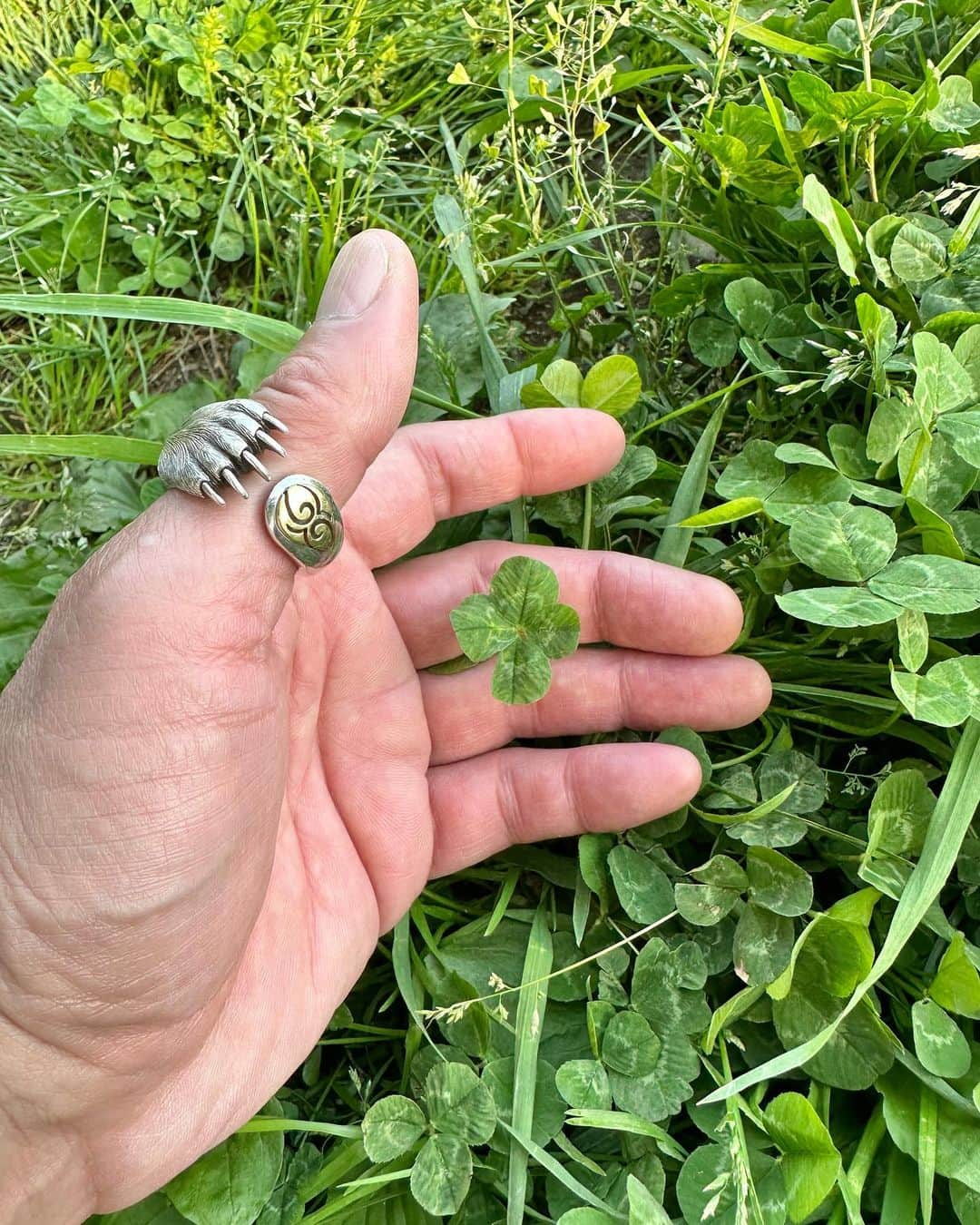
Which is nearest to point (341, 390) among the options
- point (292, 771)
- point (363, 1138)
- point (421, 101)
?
point (292, 771)

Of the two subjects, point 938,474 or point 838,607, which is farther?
point 938,474

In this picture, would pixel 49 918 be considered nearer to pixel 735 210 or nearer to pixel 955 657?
pixel 955 657

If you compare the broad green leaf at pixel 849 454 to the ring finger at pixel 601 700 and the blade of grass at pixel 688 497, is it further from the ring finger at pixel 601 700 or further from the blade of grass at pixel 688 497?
the ring finger at pixel 601 700

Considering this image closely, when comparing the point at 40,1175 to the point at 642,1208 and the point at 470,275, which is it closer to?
the point at 642,1208

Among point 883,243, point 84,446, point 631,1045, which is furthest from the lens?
point 84,446

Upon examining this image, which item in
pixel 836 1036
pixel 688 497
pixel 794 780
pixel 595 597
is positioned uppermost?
pixel 688 497

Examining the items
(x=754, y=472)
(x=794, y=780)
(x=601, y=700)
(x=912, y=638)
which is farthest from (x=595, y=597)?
(x=912, y=638)

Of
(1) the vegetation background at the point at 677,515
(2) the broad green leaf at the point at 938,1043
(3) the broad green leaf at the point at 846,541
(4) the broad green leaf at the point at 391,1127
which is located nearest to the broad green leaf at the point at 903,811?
(1) the vegetation background at the point at 677,515

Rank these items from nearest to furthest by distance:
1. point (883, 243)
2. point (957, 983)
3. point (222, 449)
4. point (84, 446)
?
point (222, 449) → point (957, 983) → point (883, 243) → point (84, 446)
